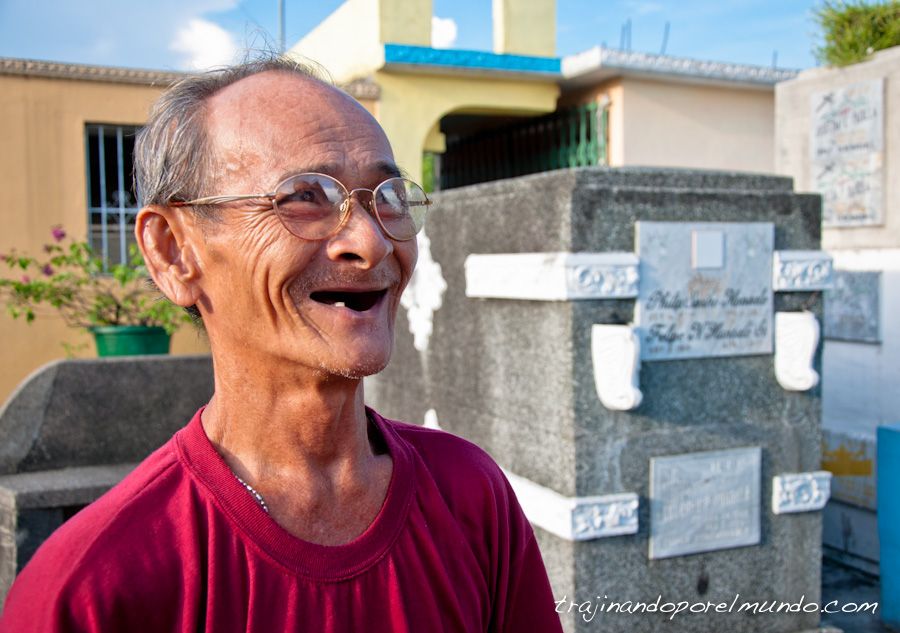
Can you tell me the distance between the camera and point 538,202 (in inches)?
148

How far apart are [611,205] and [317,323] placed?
2453 mm

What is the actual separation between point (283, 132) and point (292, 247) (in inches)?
7.6

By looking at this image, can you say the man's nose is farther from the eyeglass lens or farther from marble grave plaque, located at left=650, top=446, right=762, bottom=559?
marble grave plaque, located at left=650, top=446, right=762, bottom=559

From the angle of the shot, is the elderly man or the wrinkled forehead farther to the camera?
the wrinkled forehead

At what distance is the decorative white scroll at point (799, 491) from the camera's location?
12.9 feet

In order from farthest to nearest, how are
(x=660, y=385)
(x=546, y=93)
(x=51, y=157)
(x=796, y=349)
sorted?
(x=546, y=93)
(x=51, y=157)
(x=796, y=349)
(x=660, y=385)

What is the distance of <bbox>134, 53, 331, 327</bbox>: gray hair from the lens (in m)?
1.41

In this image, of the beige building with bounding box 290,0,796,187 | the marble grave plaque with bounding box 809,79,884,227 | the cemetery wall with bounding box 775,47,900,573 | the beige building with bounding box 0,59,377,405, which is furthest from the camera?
the beige building with bounding box 290,0,796,187

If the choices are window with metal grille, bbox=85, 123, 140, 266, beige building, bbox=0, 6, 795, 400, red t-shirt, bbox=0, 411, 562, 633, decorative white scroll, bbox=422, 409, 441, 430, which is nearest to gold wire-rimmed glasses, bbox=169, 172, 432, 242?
red t-shirt, bbox=0, 411, 562, 633

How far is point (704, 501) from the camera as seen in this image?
379 cm

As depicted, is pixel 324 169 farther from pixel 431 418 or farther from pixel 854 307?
pixel 854 307

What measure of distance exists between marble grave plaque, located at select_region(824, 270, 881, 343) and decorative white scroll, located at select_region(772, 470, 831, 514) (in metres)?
2.16

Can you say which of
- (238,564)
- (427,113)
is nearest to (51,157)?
(427,113)

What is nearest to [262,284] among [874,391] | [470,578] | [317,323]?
[317,323]
